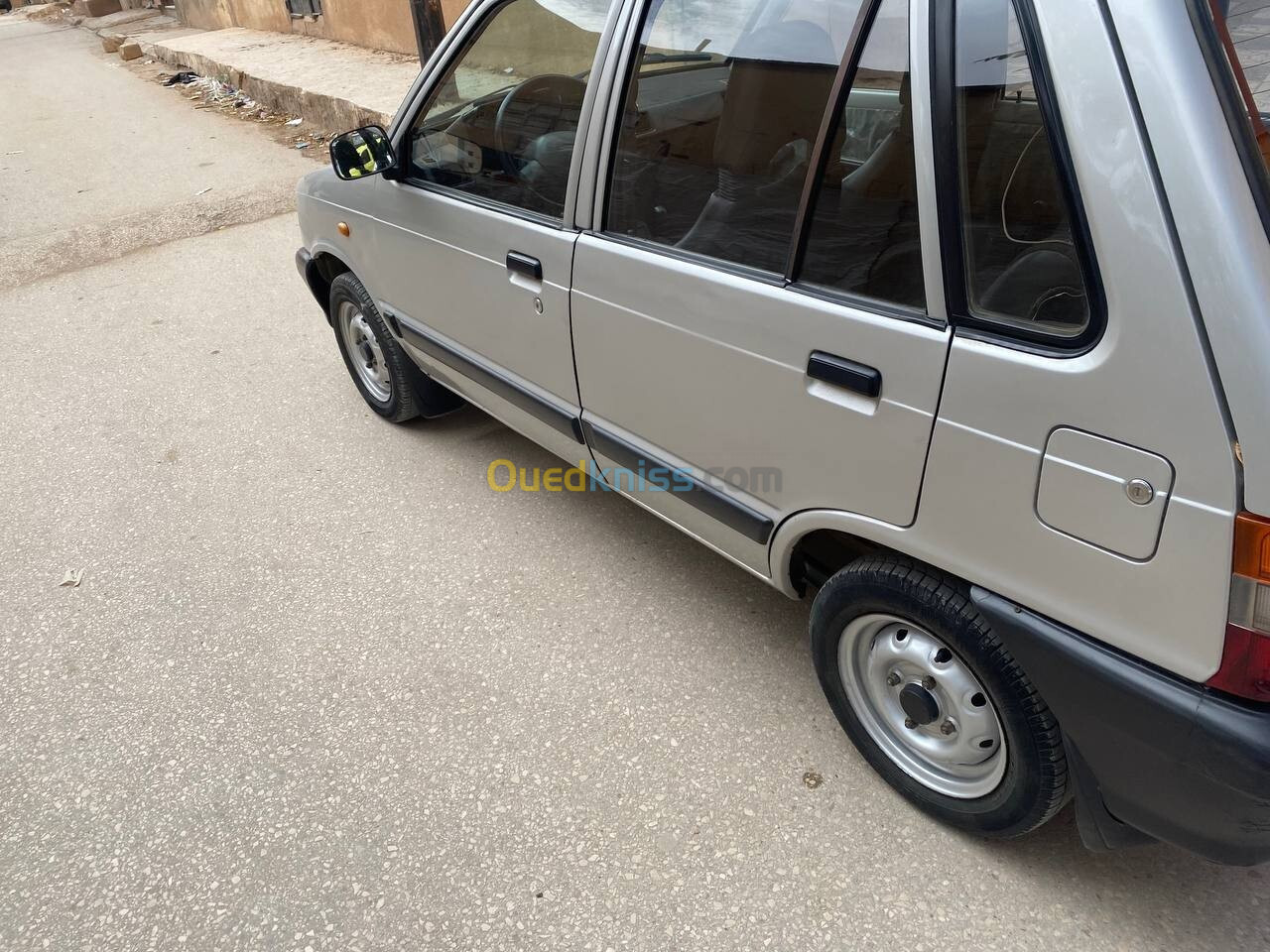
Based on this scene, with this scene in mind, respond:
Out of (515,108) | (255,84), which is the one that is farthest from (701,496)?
(255,84)

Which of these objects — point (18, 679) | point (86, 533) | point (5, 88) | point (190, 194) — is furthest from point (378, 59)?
point (18, 679)

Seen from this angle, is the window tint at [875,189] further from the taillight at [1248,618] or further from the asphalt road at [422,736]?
the asphalt road at [422,736]

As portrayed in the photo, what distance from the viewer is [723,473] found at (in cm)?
216

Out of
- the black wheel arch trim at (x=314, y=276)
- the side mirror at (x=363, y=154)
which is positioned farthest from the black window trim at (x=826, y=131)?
the black wheel arch trim at (x=314, y=276)

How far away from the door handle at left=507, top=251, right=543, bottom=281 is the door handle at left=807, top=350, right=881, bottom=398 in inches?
37.6

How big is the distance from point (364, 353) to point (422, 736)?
206 cm

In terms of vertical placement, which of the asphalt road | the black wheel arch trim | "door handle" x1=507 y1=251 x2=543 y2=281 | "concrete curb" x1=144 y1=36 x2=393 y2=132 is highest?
"concrete curb" x1=144 y1=36 x2=393 y2=132

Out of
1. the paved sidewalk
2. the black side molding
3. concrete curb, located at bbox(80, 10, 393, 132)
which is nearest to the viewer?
the black side molding

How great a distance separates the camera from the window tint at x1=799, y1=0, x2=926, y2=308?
1.57 metres

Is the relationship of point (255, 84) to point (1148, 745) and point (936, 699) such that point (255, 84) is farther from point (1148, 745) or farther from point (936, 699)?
point (1148, 745)

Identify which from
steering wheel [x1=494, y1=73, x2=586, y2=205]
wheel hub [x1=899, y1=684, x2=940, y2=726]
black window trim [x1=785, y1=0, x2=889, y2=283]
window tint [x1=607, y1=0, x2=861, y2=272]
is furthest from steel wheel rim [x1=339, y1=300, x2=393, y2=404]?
wheel hub [x1=899, y1=684, x2=940, y2=726]

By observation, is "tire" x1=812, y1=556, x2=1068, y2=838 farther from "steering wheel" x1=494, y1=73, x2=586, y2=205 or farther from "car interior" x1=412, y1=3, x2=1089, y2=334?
"steering wheel" x1=494, y1=73, x2=586, y2=205

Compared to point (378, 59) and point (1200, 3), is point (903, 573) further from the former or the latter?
point (378, 59)

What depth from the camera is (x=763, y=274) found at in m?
1.86
